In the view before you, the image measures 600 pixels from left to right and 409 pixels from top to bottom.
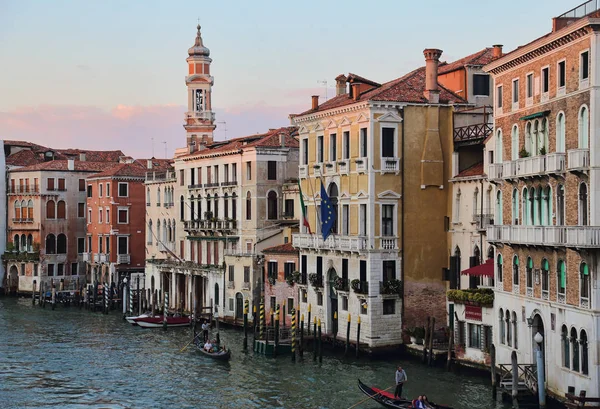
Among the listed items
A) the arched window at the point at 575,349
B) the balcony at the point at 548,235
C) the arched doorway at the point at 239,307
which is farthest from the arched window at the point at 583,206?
the arched doorway at the point at 239,307

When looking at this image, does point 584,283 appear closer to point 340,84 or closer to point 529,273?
point 529,273

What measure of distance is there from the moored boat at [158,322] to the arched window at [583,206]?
28308mm

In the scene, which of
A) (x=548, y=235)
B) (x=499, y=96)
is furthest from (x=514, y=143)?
(x=548, y=235)

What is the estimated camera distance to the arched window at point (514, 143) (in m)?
30.9

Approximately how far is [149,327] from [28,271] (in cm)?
2395

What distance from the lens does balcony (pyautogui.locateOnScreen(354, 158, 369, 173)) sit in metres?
39.5

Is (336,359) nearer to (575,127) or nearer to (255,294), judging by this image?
(255,294)

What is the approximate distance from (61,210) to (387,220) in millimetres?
38455

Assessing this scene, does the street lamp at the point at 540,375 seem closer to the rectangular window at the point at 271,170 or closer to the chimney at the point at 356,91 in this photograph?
the chimney at the point at 356,91

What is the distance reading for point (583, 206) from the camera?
1040 inches

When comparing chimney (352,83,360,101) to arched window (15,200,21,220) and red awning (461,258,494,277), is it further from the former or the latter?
arched window (15,200,21,220)

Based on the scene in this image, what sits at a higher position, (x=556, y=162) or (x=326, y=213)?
(x=556, y=162)

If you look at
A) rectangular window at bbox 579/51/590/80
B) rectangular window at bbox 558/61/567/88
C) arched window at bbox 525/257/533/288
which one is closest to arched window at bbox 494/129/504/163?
arched window at bbox 525/257/533/288

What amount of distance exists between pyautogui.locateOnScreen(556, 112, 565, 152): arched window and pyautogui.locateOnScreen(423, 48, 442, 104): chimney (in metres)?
12.0
